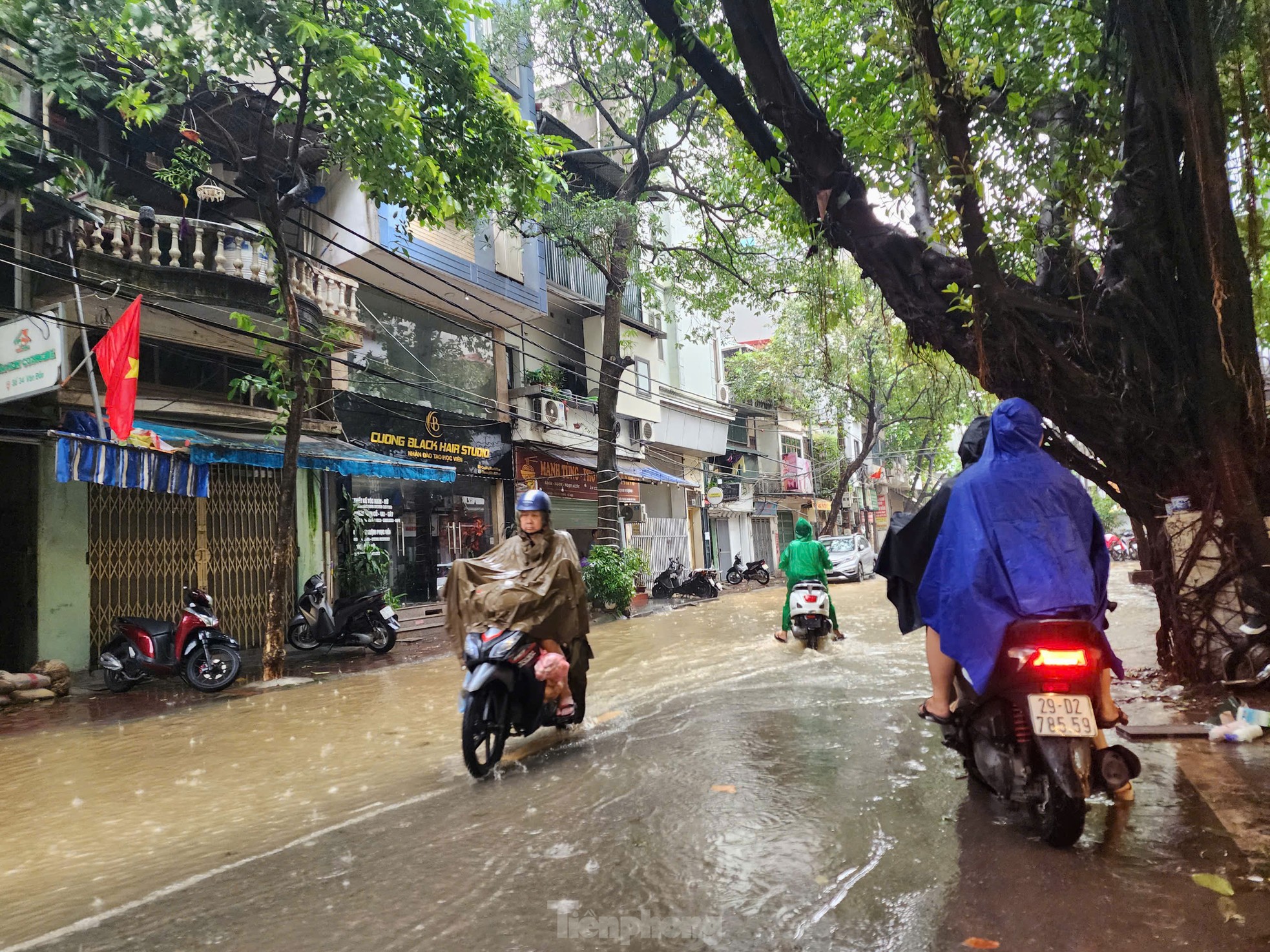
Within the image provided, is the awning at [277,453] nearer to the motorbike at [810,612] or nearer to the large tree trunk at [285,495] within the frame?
the large tree trunk at [285,495]

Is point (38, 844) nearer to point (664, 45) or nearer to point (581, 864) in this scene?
point (581, 864)

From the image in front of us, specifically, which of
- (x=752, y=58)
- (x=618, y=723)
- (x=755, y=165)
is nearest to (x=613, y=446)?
(x=755, y=165)

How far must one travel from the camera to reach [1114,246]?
4430 millimetres

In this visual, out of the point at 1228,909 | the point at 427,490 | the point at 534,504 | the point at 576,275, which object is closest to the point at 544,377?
the point at 576,275

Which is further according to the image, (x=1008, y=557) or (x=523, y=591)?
(x=523, y=591)

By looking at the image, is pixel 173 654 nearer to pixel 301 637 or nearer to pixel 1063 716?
pixel 301 637

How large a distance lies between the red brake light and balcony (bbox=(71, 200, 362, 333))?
8785 millimetres

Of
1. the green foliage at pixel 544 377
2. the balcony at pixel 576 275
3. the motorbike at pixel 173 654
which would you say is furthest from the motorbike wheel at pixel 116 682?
the balcony at pixel 576 275

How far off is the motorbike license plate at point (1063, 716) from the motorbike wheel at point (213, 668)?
8361 mm

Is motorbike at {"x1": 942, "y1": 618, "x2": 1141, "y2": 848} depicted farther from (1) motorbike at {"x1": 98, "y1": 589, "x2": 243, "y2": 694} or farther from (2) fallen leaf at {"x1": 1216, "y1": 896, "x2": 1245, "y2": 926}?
(1) motorbike at {"x1": 98, "y1": 589, "x2": 243, "y2": 694}

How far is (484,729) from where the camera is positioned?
458 cm

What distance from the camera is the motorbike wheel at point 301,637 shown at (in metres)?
11.1

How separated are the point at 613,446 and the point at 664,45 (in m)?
10.3

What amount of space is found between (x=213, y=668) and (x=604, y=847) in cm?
697
